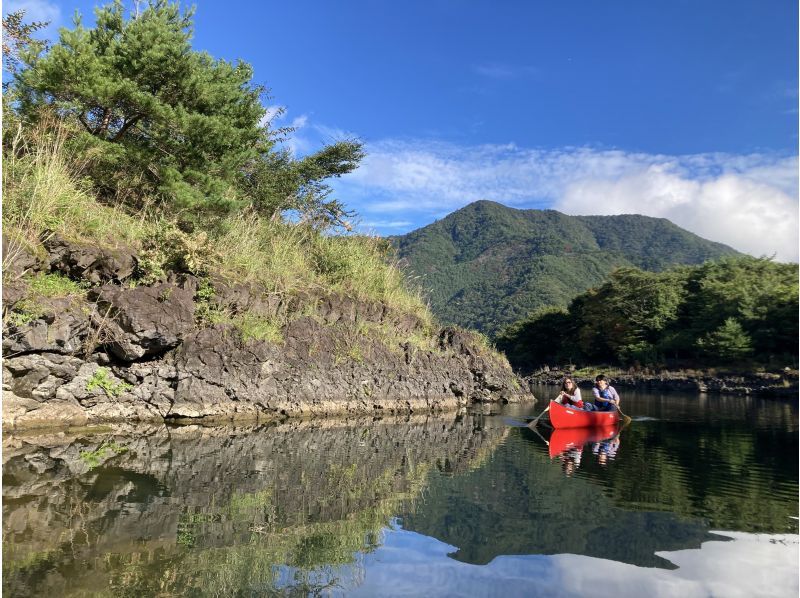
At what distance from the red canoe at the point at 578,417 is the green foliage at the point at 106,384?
9.31 metres

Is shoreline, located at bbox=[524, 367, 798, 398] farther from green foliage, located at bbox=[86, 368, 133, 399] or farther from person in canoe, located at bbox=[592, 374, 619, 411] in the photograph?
green foliage, located at bbox=[86, 368, 133, 399]

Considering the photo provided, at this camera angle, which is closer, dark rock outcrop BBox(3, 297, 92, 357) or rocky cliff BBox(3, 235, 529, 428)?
dark rock outcrop BBox(3, 297, 92, 357)

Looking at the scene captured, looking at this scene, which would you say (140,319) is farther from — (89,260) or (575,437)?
(575,437)

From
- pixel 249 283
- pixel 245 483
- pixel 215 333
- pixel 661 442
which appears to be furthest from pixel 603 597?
pixel 249 283

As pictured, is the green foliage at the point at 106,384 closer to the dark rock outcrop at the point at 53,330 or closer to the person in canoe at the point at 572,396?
the dark rock outcrop at the point at 53,330

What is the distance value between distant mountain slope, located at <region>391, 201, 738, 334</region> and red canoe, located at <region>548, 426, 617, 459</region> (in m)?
69.2

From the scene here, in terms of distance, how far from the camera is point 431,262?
158 m

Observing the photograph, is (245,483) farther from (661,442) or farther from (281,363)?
(661,442)

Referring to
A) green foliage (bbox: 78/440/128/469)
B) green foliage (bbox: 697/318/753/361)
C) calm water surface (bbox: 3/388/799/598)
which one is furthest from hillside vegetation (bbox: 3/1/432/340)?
green foliage (bbox: 697/318/753/361)

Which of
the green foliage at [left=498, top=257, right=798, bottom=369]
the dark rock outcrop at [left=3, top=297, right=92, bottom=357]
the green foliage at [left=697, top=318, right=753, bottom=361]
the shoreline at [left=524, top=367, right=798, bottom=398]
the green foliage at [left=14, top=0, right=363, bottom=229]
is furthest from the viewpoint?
the green foliage at [left=498, top=257, right=798, bottom=369]

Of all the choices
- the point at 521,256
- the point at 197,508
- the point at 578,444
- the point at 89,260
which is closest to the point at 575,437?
the point at 578,444

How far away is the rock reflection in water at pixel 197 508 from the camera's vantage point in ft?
11.1

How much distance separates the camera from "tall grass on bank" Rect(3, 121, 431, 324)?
916 centimetres

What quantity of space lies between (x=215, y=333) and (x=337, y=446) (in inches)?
170
